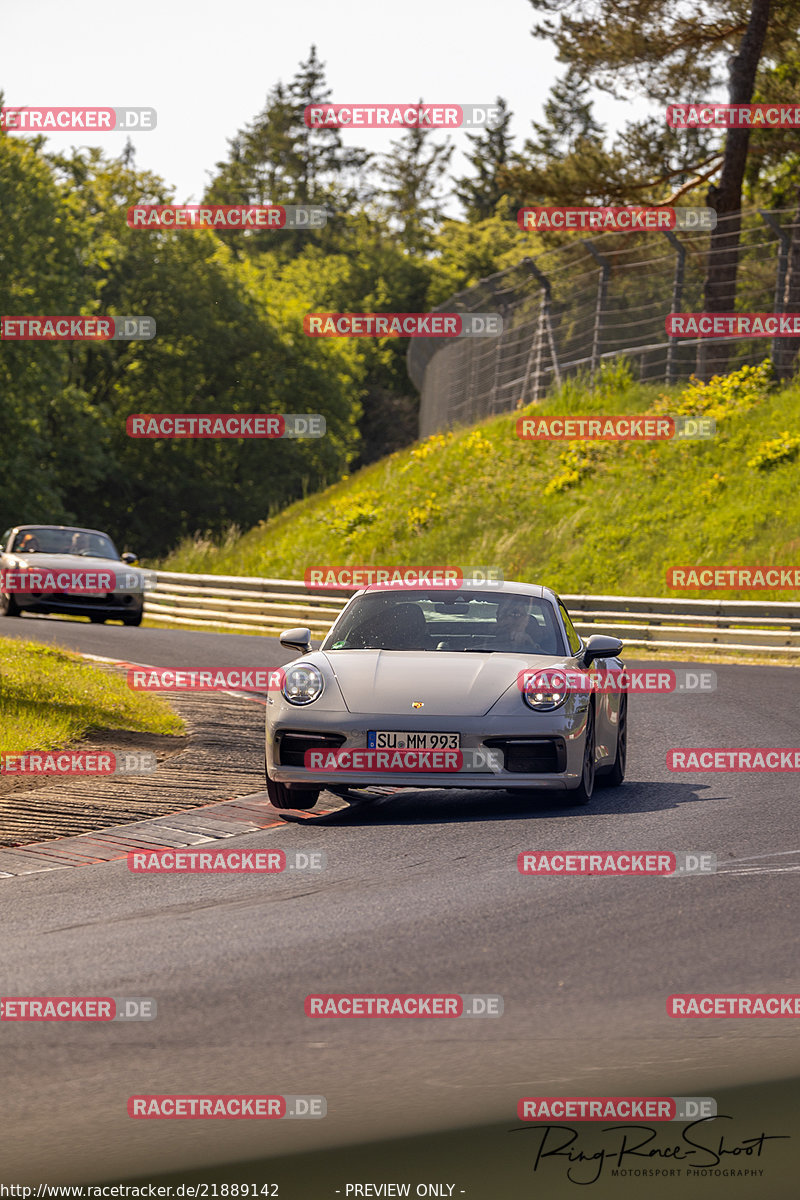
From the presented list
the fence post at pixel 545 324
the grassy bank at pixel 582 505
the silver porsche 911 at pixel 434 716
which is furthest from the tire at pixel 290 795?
the fence post at pixel 545 324

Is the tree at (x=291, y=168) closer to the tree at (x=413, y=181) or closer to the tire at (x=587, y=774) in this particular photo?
the tree at (x=413, y=181)

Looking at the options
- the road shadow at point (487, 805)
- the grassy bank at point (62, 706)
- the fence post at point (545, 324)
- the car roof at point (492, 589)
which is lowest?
the grassy bank at point (62, 706)

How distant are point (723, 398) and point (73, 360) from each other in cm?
3272

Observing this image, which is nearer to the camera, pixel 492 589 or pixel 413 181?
pixel 492 589

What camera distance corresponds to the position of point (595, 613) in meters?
23.0

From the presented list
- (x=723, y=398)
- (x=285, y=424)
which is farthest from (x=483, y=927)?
(x=285, y=424)

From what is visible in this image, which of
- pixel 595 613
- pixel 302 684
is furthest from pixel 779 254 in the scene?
pixel 302 684

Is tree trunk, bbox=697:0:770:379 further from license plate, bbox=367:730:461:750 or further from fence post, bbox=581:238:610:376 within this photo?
license plate, bbox=367:730:461:750

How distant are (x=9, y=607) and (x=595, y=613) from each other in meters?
9.11

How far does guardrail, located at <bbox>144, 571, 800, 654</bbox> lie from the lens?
2117 centimetres

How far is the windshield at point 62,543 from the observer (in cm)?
2517

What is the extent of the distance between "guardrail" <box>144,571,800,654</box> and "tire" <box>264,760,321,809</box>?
12786 mm

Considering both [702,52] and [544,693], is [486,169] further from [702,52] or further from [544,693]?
[544,693]

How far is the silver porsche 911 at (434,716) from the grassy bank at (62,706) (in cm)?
247
